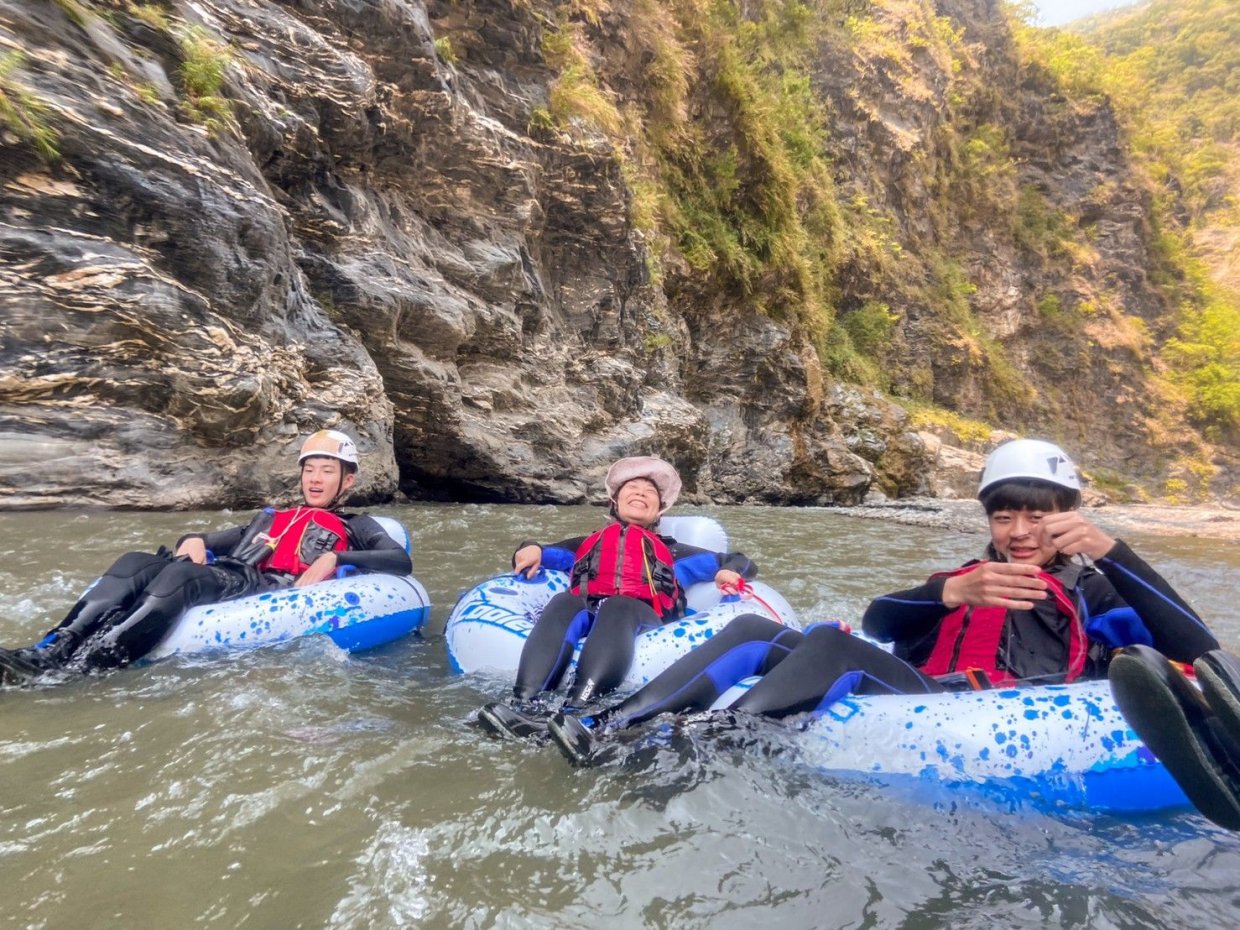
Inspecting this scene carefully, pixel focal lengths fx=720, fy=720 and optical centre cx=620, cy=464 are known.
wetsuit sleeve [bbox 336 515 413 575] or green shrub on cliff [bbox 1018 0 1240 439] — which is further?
green shrub on cliff [bbox 1018 0 1240 439]

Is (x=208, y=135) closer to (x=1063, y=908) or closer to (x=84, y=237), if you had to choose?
(x=84, y=237)

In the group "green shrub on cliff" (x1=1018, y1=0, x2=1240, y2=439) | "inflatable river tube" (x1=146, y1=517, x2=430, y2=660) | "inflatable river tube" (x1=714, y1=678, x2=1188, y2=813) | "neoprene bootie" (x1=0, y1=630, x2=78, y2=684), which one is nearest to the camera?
"inflatable river tube" (x1=714, y1=678, x2=1188, y2=813)

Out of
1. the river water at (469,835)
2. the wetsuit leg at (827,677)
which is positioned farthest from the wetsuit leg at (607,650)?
the wetsuit leg at (827,677)

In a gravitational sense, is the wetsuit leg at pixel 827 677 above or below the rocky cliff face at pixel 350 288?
below

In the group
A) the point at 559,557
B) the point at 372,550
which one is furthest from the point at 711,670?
the point at 372,550

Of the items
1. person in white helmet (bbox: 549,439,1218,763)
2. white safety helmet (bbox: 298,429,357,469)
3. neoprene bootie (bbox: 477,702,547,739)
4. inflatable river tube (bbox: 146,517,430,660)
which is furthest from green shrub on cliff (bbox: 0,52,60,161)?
person in white helmet (bbox: 549,439,1218,763)

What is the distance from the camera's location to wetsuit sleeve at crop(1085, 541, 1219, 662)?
6.90 feet

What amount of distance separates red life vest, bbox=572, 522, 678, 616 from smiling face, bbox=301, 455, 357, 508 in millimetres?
1384

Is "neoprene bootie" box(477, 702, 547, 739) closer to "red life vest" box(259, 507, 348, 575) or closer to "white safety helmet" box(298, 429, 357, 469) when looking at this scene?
"red life vest" box(259, 507, 348, 575)

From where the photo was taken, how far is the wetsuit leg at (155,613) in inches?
106

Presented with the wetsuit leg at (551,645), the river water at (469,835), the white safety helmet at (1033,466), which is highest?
the white safety helmet at (1033,466)

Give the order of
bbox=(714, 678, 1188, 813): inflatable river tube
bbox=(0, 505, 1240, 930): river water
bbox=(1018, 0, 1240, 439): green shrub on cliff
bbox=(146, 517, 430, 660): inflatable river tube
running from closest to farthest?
bbox=(0, 505, 1240, 930): river water → bbox=(714, 678, 1188, 813): inflatable river tube → bbox=(146, 517, 430, 660): inflatable river tube → bbox=(1018, 0, 1240, 439): green shrub on cliff

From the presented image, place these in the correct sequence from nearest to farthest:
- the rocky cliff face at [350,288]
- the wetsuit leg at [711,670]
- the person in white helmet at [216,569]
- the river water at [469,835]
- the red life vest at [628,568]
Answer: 1. the river water at [469,835]
2. the wetsuit leg at [711,670]
3. the person in white helmet at [216,569]
4. the red life vest at [628,568]
5. the rocky cliff face at [350,288]

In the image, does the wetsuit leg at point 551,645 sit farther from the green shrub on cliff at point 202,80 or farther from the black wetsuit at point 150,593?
the green shrub on cliff at point 202,80
